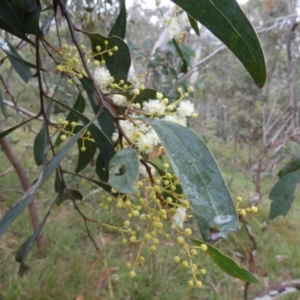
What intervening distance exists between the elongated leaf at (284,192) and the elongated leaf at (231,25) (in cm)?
78

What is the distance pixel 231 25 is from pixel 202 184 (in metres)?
0.16

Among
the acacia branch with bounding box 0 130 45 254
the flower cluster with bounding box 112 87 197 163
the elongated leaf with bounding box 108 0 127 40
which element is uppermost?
the elongated leaf with bounding box 108 0 127 40

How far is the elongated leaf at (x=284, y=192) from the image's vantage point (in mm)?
1101

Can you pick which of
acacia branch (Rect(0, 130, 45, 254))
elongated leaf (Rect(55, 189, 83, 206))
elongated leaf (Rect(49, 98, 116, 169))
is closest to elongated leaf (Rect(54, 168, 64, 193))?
elongated leaf (Rect(55, 189, 83, 206))

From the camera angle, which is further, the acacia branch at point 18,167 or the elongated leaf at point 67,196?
the acacia branch at point 18,167

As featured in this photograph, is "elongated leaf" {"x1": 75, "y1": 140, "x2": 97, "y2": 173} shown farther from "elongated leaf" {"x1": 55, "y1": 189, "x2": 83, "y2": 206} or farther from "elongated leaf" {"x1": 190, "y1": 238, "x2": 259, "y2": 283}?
"elongated leaf" {"x1": 190, "y1": 238, "x2": 259, "y2": 283}

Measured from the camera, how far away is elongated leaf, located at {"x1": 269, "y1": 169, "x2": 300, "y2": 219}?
1101 mm

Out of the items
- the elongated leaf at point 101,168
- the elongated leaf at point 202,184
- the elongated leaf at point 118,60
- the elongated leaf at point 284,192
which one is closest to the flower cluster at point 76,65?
the elongated leaf at point 118,60

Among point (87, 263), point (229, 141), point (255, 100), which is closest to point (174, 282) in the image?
point (87, 263)

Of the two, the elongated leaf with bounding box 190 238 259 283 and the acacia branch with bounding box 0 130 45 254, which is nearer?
the elongated leaf with bounding box 190 238 259 283

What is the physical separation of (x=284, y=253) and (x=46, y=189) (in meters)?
1.53

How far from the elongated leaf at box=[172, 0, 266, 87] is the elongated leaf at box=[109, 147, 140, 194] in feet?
0.50

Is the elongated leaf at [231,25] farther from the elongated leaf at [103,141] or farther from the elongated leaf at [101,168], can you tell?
the elongated leaf at [101,168]

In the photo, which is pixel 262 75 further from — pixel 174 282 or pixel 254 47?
pixel 174 282
